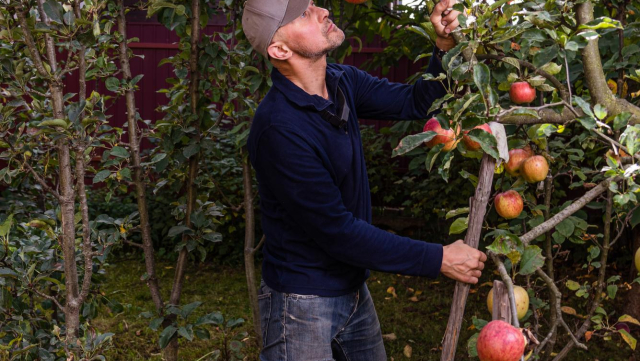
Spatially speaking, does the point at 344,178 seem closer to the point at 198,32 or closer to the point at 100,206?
the point at 198,32

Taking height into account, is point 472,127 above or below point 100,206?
above

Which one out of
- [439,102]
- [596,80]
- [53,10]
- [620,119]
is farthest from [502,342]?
[53,10]

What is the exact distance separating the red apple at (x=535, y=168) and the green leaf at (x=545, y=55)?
30 centimetres

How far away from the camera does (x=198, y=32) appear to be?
8.80ft

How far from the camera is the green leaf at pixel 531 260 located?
1.44 m

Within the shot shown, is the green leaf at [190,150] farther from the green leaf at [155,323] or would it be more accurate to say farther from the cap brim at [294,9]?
the cap brim at [294,9]

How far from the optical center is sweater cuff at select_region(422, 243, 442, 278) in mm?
1724

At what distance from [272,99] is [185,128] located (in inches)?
33.2

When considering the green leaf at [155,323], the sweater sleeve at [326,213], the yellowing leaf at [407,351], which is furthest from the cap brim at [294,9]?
the yellowing leaf at [407,351]

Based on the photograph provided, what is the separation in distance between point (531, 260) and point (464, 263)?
20 cm

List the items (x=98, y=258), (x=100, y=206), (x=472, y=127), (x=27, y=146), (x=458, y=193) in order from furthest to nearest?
(x=100, y=206) → (x=458, y=193) → (x=98, y=258) → (x=27, y=146) → (x=472, y=127)

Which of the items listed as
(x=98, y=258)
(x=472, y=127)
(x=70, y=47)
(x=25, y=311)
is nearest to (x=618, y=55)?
(x=472, y=127)

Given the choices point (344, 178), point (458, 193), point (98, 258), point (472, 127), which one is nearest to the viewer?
point (472, 127)

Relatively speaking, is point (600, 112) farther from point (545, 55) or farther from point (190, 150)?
point (190, 150)
